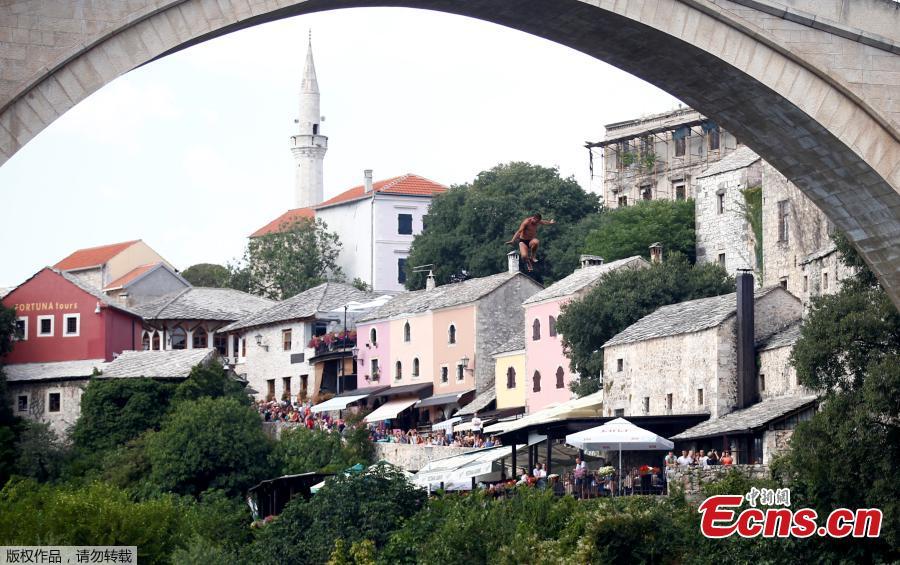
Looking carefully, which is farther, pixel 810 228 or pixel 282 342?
pixel 282 342

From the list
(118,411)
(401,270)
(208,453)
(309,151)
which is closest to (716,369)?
Answer: (208,453)

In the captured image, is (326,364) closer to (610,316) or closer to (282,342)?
(282,342)

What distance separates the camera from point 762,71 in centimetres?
1301

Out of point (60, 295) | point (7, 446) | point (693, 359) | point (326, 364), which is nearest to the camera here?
point (693, 359)

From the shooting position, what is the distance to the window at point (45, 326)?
58.0 m

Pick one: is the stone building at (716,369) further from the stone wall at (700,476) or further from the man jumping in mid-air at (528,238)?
the man jumping in mid-air at (528,238)

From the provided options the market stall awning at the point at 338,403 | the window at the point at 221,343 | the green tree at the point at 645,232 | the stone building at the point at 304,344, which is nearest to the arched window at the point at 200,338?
the window at the point at 221,343

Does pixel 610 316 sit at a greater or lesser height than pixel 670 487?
greater

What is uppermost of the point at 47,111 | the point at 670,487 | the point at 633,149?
the point at 633,149

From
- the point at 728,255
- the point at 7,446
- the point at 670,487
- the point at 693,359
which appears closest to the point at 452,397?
the point at 728,255

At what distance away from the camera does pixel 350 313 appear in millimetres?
63719

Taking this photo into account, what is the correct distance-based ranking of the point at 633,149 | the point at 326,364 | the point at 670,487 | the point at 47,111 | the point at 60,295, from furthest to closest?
the point at 633,149, the point at 326,364, the point at 60,295, the point at 670,487, the point at 47,111

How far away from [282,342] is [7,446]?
13.5 m

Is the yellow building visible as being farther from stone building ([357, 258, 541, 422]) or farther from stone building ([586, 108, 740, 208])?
stone building ([586, 108, 740, 208])
